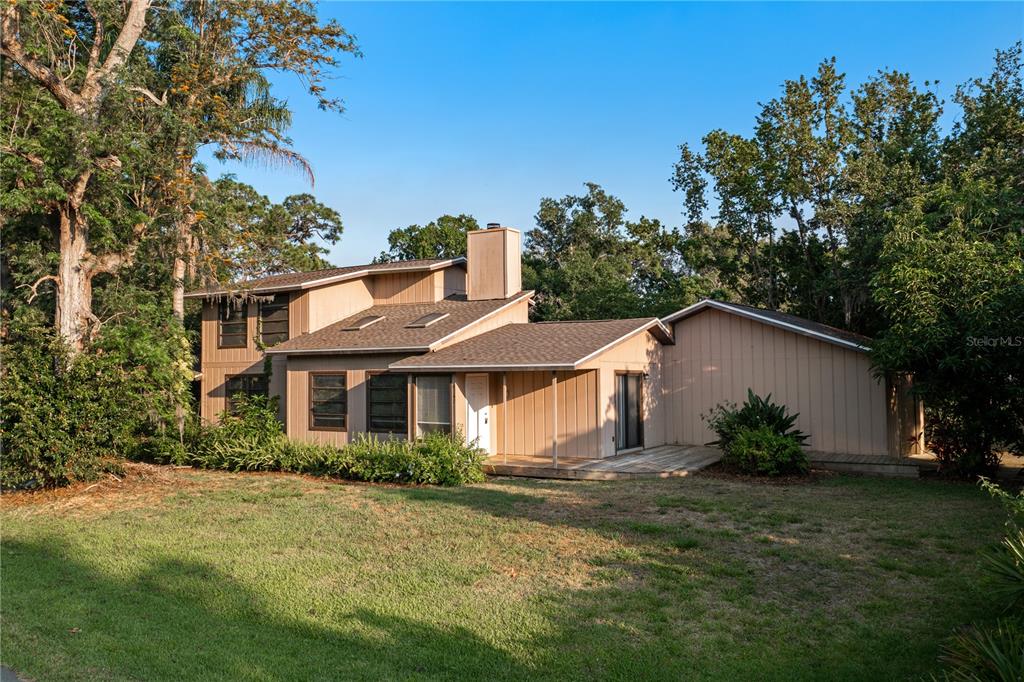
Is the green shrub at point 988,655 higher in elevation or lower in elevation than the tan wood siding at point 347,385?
lower

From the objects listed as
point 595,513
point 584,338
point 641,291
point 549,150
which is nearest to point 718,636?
point 595,513

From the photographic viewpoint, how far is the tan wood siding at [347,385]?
16875 millimetres

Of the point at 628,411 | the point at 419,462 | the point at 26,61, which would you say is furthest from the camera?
the point at 628,411

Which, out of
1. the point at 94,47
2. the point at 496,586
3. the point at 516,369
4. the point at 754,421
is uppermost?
the point at 94,47

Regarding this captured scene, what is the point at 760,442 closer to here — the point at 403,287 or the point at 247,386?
the point at 403,287

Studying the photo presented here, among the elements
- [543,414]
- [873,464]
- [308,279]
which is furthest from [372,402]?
[873,464]

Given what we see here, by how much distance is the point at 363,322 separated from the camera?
752 inches

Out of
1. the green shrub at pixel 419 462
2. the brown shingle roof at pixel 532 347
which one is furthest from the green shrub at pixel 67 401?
the brown shingle roof at pixel 532 347

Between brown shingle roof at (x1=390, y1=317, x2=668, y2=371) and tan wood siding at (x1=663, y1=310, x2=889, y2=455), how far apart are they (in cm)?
112

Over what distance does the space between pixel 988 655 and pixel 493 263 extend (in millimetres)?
16299

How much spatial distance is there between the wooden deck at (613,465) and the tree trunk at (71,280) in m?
8.65

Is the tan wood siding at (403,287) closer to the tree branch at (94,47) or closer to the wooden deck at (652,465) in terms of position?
the wooden deck at (652,465)

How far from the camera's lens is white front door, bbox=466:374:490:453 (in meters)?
15.7

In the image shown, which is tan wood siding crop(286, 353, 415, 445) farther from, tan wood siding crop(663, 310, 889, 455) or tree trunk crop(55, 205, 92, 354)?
tan wood siding crop(663, 310, 889, 455)
